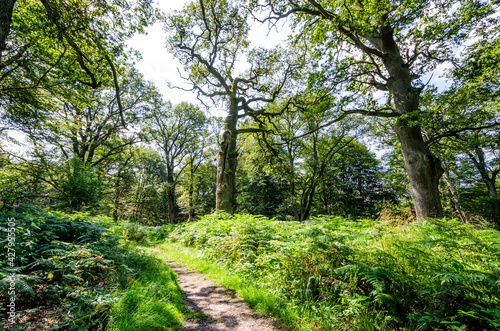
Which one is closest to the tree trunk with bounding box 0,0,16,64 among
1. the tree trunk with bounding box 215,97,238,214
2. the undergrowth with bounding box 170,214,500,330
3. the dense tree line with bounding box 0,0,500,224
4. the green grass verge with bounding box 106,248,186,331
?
the dense tree line with bounding box 0,0,500,224

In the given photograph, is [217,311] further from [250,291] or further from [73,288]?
[73,288]

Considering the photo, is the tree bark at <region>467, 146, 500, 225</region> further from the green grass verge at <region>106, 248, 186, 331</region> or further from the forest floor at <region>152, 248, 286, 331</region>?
the green grass verge at <region>106, 248, 186, 331</region>

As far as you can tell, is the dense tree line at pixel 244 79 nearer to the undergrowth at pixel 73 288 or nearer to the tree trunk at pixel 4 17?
the tree trunk at pixel 4 17

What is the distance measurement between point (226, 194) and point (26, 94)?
28.4ft

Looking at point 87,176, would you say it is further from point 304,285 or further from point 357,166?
point 357,166

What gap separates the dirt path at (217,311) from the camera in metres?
2.67

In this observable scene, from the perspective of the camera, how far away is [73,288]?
2.56 meters

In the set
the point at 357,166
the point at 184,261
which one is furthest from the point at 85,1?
the point at 357,166

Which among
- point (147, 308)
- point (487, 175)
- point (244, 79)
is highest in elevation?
point (244, 79)

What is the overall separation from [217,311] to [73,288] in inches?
83.0

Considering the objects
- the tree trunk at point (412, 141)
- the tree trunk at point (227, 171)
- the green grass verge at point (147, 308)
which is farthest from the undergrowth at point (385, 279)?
the tree trunk at point (227, 171)

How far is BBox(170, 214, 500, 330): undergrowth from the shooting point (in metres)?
1.92

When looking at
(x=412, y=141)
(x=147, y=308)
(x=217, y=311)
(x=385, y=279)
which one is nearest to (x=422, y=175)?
(x=412, y=141)

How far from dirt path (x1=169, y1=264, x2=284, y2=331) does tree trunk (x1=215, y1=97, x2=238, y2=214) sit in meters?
5.77
